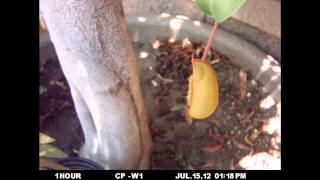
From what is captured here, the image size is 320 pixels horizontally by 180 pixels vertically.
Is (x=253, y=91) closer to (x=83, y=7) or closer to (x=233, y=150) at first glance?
(x=233, y=150)

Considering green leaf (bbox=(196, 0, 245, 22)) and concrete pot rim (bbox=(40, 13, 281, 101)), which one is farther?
concrete pot rim (bbox=(40, 13, 281, 101))

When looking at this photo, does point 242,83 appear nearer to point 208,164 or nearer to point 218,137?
point 218,137

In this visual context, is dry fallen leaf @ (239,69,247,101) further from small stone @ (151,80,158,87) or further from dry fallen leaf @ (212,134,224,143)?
small stone @ (151,80,158,87)

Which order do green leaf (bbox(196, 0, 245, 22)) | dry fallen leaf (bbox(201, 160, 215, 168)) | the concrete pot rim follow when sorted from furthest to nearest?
the concrete pot rim
dry fallen leaf (bbox(201, 160, 215, 168))
green leaf (bbox(196, 0, 245, 22))

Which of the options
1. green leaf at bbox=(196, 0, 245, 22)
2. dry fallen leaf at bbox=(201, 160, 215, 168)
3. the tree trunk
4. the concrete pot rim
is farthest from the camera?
the concrete pot rim

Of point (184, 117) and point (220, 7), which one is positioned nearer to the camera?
point (220, 7)

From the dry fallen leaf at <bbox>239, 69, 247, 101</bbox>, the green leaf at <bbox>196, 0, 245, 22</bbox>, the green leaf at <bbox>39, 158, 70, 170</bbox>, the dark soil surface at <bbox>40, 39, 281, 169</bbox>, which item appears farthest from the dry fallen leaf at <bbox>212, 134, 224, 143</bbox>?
the green leaf at <bbox>196, 0, 245, 22</bbox>

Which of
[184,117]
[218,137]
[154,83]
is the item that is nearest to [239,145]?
[218,137]
